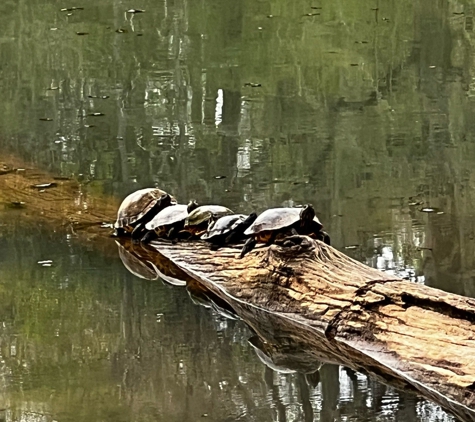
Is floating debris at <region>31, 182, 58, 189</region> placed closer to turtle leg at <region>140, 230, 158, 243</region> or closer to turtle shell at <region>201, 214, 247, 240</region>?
turtle leg at <region>140, 230, 158, 243</region>

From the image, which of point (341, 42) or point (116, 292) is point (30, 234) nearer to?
point (116, 292)

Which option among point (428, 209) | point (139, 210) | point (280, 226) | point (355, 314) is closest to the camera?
point (355, 314)

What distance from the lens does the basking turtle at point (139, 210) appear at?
5.98 m

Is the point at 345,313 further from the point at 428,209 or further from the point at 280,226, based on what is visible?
the point at 428,209

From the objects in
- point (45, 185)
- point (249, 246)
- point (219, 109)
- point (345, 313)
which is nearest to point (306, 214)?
point (249, 246)

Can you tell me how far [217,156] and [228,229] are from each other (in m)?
2.71

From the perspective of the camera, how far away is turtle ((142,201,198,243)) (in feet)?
18.9

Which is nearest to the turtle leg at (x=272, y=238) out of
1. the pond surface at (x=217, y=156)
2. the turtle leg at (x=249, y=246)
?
the turtle leg at (x=249, y=246)

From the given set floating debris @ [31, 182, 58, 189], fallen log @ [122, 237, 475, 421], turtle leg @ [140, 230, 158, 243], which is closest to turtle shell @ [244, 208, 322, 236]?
fallen log @ [122, 237, 475, 421]

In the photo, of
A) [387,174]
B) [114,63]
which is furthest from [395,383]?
[114,63]

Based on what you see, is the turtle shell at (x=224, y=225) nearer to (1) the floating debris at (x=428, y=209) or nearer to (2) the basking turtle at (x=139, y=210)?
(2) the basking turtle at (x=139, y=210)

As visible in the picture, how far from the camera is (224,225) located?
5.33m

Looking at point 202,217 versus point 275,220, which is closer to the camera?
point 275,220

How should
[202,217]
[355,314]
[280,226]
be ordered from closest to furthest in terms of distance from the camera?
[355,314] → [280,226] → [202,217]
